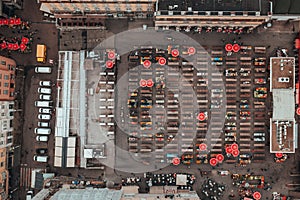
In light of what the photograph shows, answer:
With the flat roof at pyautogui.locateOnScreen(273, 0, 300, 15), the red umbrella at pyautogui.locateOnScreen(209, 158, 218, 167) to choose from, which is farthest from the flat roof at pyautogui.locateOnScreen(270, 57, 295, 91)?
the red umbrella at pyautogui.locateOnScreen(209, 158, 218, 167)

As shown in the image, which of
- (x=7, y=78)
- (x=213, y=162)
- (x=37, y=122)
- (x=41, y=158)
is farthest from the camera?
(x=37, y=122)

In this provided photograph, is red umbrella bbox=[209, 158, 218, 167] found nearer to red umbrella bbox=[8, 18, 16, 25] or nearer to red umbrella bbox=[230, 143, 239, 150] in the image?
red umbrella bbox=[230, 143, 239, 150]

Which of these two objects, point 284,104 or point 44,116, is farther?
point 44,116

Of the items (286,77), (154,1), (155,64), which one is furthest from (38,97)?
(286,77)

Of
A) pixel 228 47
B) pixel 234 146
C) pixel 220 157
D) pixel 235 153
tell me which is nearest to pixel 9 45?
pixel 228 47

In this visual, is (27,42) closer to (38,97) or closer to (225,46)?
(38,97)

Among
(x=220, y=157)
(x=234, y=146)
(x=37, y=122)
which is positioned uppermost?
(x=37, y=122)

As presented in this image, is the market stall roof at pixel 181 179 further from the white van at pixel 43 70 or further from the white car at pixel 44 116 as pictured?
the white van at pixel 43 70

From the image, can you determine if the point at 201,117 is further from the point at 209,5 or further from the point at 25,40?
the point at 25,40
